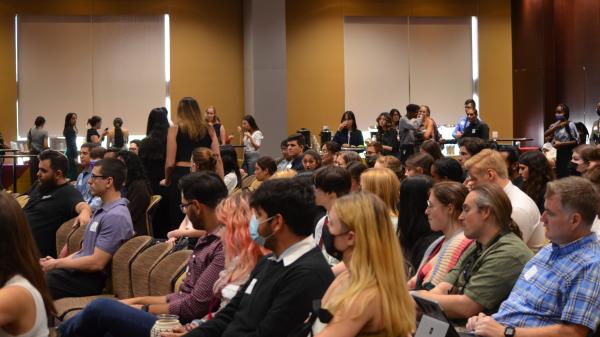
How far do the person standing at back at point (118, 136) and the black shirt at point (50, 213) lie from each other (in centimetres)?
885

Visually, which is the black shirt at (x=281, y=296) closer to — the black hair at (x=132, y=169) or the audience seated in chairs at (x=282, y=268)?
the audience seated in chairs at (x=282, y=268)

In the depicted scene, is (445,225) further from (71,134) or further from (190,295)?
(71,134)

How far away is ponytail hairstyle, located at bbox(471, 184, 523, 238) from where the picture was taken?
156 inches

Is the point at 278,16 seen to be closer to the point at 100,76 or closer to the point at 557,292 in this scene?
the point at 100,76

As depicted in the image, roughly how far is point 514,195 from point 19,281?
3.16 meters

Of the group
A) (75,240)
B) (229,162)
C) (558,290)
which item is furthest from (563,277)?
(229,162)

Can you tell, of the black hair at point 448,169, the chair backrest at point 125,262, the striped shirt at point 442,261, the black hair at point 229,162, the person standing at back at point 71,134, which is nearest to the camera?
the striped shirt at point 442,261

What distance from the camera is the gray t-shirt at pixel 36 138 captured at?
53.3 feet

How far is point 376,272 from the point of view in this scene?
296cm

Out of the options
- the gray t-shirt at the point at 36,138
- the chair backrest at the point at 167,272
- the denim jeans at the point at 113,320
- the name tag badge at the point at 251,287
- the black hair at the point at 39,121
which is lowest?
the denim jeans at the point at 113,320

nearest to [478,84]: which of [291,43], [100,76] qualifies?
[291,43]

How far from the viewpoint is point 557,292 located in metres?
3.54

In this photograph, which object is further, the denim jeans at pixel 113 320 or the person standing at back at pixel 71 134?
the person standing at back at pixel 71 134

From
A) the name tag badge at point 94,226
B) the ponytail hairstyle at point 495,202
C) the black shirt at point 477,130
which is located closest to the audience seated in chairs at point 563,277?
the ponytail hairstyle at point 495,202
